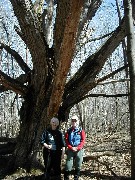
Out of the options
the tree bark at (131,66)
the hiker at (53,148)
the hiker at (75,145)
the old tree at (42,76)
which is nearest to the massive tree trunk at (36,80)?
the old tree at (42,76)

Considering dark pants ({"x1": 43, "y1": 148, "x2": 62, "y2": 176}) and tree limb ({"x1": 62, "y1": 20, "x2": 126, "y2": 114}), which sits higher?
tree limb ({"x1": 62, "y1": 20, "x2": 126, "y2": 114})

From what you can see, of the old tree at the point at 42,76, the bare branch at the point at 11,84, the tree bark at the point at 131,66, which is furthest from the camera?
the bare branch at the point at 11,84

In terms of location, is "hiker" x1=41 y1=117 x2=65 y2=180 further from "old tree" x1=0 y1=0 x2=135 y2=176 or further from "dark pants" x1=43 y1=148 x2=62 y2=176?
"old tree" x1=0 y1=0 x2=135 y2=176

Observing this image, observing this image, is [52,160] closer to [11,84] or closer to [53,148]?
[53,148]

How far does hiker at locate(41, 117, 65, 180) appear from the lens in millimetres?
6062

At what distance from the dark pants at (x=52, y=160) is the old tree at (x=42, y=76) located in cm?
79

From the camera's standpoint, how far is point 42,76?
22.4ft

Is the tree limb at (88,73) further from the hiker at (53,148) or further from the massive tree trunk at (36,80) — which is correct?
the hiker at (53,148)

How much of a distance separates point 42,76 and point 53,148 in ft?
5.38

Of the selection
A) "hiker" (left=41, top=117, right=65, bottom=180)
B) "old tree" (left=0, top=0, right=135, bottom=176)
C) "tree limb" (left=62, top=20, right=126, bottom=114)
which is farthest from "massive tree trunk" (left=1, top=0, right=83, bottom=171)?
"hiker" (left=41, top=117, right=65, bottom=180)

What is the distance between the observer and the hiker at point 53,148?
606cm

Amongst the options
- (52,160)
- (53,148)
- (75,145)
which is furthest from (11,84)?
(75,145)

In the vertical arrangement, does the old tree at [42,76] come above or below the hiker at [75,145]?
above

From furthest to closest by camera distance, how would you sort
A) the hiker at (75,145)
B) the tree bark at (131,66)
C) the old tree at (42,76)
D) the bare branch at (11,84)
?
the bare branch at (11,84) → the old tree at (42,76) → the hiker at (75,145) → the tree bark at (131,66)
